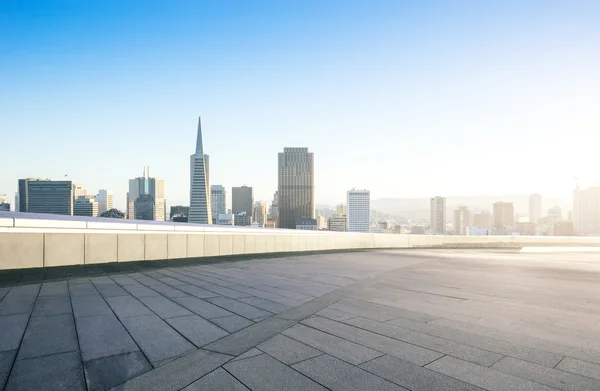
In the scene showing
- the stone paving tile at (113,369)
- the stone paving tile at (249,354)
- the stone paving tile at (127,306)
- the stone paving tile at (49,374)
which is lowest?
the stone paving tile at (127,306)

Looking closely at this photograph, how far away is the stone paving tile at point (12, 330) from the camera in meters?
4.68

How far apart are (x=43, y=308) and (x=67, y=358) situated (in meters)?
2.81

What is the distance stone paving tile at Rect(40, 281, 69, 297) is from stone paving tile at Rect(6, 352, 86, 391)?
13.0ft

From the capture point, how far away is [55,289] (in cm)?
818

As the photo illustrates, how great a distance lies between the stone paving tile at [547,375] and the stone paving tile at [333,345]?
1.38 meters

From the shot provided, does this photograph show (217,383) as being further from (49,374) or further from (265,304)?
(265,304)

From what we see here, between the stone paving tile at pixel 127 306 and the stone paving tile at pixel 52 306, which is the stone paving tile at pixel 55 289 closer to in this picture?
the stone paving tile at pixel 52 306

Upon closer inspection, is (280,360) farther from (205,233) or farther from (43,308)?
(205,233)

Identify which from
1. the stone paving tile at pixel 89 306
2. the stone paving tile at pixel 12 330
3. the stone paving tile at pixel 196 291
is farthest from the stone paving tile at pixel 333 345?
the stone paving tile at pixel 12 330

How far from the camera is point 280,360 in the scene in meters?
4.30

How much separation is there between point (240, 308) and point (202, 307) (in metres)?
0.68

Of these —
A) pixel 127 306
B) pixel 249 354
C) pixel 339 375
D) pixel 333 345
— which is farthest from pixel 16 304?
pixel 339 375

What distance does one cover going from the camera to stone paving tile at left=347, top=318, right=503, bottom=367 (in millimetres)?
4484

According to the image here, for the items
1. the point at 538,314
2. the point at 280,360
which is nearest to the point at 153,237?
the point at 280,360
